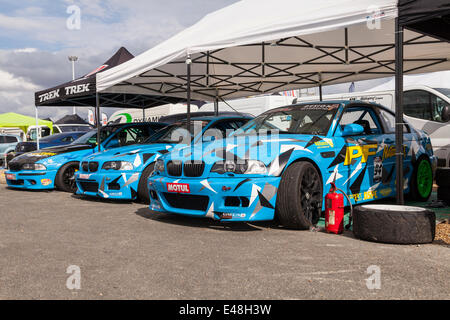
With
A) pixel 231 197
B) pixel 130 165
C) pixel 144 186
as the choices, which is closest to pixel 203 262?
pixel 231 197

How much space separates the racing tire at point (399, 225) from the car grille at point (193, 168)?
1668 millimetres

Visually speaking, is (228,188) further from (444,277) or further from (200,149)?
(444,277)

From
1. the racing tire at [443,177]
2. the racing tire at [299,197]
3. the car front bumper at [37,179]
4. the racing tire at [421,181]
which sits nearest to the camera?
the racing tire at [299,197]

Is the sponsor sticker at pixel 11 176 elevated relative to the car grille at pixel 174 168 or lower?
lower

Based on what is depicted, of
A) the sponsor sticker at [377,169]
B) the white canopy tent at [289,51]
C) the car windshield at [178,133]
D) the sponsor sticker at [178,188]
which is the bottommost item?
the sponsor sticker at [178,188]

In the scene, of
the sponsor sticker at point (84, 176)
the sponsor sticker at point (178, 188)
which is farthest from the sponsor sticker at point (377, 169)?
the sponsor sticker at point (84, 176)

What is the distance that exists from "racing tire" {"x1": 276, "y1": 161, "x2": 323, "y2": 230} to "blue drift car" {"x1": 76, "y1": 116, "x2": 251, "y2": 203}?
2664 millimetres

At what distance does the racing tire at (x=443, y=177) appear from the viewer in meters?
5.90

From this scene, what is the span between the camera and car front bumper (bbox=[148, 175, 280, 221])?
4340 millimetres

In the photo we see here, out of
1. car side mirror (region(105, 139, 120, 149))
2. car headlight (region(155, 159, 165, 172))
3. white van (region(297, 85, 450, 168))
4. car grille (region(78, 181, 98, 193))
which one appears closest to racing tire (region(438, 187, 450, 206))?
car headlight (region(155, 159, 165, 172))

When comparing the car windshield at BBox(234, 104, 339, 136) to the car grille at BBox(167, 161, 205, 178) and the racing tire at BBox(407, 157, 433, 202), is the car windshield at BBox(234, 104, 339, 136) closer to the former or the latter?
the car grille at BBox(167, 161, 205, 178)

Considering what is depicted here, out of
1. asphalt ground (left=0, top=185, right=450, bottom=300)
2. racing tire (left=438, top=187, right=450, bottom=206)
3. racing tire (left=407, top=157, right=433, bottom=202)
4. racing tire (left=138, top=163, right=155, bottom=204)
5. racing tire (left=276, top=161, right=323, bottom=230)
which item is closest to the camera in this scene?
asphalt ground (left=0, top=185, right=450, bottom=300)

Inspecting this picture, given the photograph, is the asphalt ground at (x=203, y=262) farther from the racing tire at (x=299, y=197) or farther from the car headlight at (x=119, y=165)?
the car headlight at (x=119, y=165)
